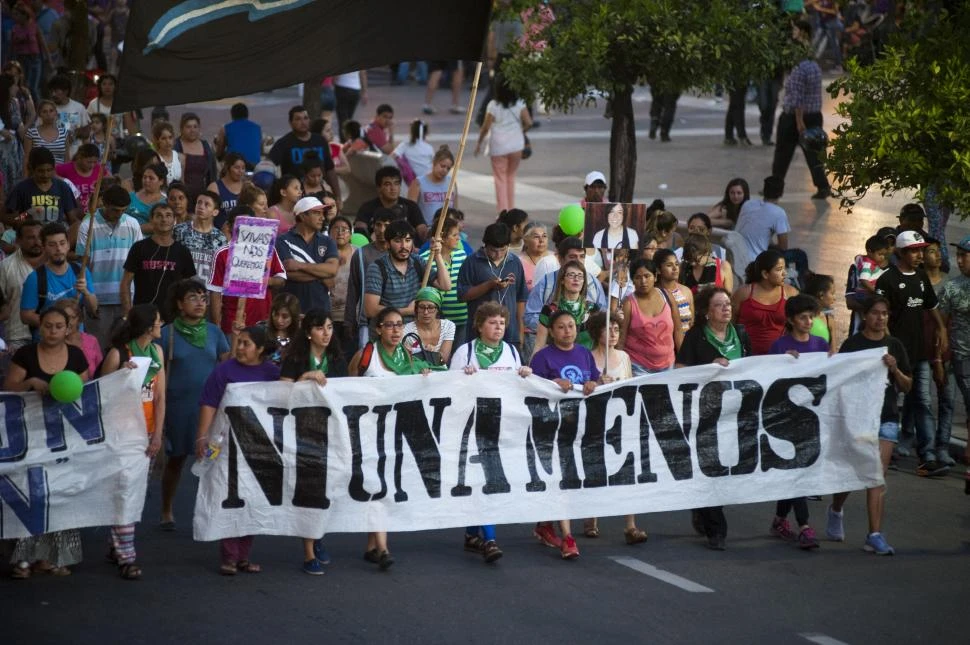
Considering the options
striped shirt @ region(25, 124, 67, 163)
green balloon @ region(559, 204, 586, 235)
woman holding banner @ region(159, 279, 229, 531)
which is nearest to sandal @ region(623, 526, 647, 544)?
woman holding banner @ region(159, 279, 229, 531)

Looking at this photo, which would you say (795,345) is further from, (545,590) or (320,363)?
(320,363)

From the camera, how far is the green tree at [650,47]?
565 inches

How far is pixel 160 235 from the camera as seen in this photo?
11289 mm

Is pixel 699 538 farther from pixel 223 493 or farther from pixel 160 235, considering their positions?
pixel 160 235

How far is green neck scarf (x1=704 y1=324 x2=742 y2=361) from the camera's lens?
378 inches

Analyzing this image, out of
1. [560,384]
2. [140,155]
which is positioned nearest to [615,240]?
[560,384]

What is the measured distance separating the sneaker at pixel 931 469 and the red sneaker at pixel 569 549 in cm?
324

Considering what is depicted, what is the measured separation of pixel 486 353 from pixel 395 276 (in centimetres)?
196

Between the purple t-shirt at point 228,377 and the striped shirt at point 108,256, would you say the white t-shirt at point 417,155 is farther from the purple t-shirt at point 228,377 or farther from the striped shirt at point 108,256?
the purple t-shirt at point 228,377

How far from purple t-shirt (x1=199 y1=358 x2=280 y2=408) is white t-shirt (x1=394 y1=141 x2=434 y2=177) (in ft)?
28.5

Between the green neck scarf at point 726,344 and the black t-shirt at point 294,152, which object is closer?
the green neck scarf at point 726,344

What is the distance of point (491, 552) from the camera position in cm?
882

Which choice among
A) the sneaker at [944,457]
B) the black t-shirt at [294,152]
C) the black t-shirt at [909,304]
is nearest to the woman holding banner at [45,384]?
the black t-shirt at [909,304]

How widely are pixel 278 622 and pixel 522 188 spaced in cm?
1412
